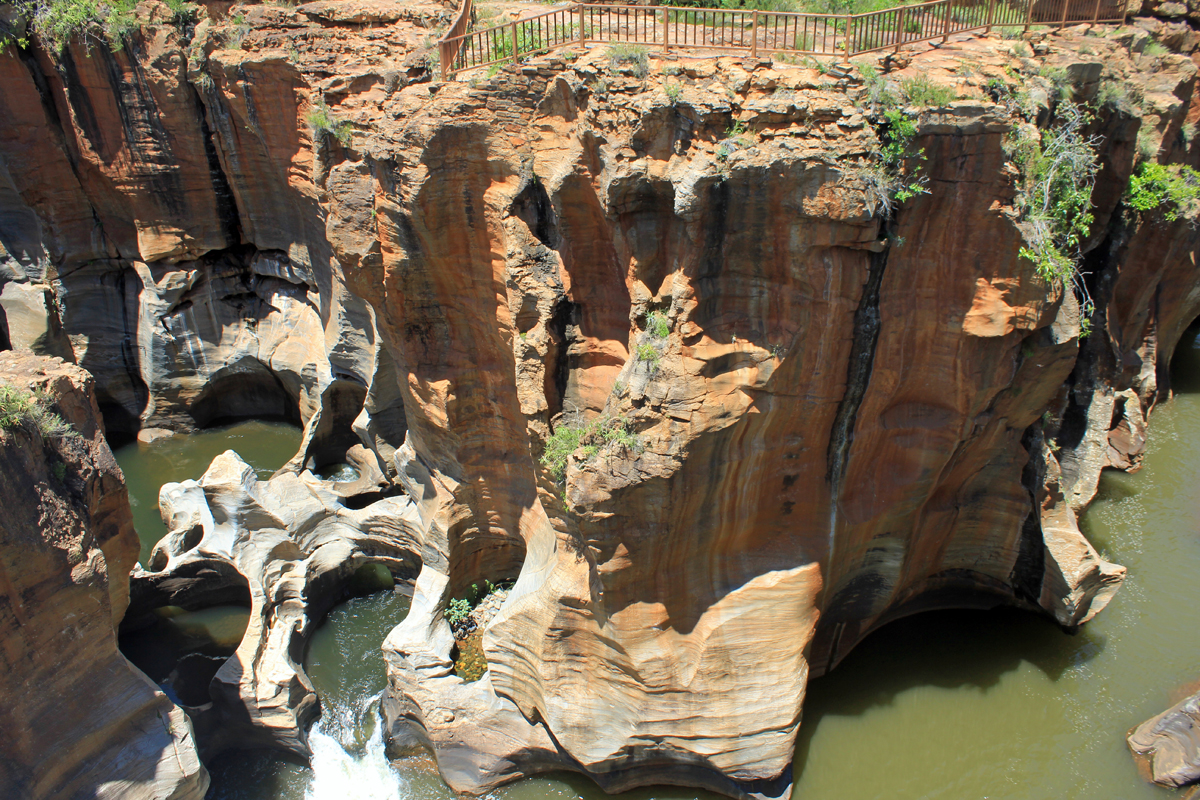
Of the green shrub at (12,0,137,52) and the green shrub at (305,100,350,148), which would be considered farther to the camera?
the green shrub at (12,0,137,52)

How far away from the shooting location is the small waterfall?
10719mm

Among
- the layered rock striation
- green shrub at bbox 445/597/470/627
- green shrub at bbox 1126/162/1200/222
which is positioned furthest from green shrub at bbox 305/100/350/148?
green shrub at bbox 1126/162/1200/222

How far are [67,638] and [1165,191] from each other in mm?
16868

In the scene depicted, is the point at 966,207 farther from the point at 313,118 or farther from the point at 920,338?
the point at 313,118

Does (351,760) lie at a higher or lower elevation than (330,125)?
lower

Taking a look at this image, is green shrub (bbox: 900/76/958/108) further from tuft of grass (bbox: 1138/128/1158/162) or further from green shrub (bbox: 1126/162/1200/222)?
tuft of grass (bbox: 1138/128/1158/162)

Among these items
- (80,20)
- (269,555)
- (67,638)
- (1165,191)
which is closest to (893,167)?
(1165,191)

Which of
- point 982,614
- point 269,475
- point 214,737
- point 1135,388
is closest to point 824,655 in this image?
point 982,614

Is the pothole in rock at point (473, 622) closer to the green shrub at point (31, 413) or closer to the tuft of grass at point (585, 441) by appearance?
the tuft of grass at point (585, 441)

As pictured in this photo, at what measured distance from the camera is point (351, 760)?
439 inches

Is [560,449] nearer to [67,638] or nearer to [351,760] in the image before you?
[351,760]

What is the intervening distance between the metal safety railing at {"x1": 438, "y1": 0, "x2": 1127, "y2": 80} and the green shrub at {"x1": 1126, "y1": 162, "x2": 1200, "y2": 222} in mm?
2762

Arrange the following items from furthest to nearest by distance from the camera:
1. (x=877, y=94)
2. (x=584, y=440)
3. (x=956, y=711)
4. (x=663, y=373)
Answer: (x=956, y=711) → (x=584, y=440) → (x=663, y=373) → (x=877, y=94)

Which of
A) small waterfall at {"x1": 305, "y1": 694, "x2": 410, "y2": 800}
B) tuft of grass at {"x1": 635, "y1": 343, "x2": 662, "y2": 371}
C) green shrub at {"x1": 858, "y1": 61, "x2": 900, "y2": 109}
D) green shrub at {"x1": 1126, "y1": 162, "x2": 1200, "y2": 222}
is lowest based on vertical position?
small waterfall at {"x1": 305, "y1": 694, "x2": 410, "y2": 800}
